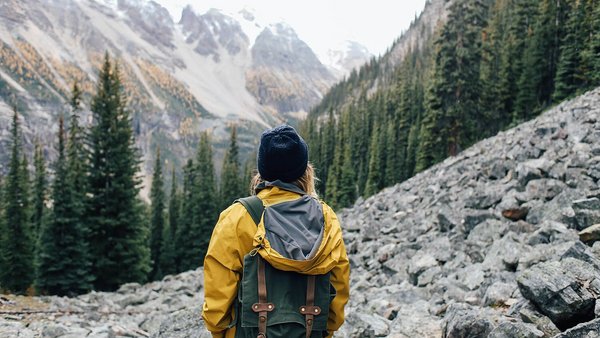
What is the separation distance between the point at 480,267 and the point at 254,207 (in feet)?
17.4

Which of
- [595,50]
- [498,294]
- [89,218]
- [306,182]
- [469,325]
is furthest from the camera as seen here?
[595,50]

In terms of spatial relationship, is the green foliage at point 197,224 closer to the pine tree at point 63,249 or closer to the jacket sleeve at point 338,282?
the pine tree at point 63,249

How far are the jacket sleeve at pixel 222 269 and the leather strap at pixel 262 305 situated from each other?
0.17m

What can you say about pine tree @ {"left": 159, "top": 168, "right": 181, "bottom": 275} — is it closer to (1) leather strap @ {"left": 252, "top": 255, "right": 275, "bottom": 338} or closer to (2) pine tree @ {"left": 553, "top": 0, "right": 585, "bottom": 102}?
(2) pine tree @ {"left": 553, "top": 0, "right": 585, "bottom": 102}

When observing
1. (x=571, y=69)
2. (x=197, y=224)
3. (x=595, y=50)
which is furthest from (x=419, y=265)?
(x=197, y=224)

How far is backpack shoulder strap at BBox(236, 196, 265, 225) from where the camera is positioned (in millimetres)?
2846

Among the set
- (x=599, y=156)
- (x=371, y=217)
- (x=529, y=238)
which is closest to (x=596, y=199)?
(x=529, y=238)

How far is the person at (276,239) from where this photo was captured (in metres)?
2.75

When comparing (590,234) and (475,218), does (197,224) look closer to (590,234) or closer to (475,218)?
(475,218)

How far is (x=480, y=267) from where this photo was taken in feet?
22.6

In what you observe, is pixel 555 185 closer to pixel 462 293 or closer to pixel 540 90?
pixel 462 293

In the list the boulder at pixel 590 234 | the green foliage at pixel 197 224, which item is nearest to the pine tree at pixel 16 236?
the green foliage at pixel 197 224

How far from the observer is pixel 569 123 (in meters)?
14.0

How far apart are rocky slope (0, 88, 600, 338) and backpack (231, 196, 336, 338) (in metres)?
2.05
